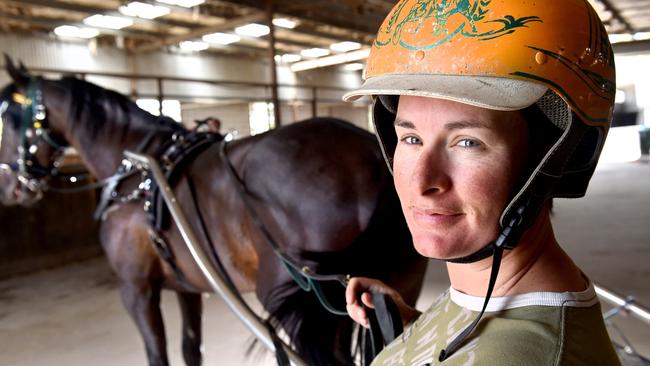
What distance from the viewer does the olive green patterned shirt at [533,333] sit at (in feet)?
1.65

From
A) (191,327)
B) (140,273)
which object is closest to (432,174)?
(140,273)

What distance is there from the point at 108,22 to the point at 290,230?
30.0ft

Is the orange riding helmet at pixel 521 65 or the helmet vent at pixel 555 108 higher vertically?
the orange riding helmet at pixel 521 65

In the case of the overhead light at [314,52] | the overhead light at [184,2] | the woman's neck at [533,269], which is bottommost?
the woman's neck at [533,269]

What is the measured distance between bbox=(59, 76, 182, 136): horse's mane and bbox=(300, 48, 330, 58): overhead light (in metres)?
11.1

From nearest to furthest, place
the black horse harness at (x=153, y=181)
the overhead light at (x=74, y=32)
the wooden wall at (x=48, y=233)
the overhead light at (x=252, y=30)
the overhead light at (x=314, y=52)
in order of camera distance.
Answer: the black horse harness at (x=153, y=181) < the wooden wall at (x=48, y=233) < the overhead light at (x=74, y=32) < the overhead light at (x=252, y=30) < the overhead light at (x=314, y=52)

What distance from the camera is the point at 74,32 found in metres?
10.1

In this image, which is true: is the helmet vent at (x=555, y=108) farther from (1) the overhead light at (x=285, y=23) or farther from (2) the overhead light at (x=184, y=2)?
(1) the overhead light at (x=285, y=23)

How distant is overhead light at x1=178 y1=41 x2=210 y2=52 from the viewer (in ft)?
39.6

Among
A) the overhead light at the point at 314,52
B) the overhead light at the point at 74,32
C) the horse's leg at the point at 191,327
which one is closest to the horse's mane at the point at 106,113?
the horse's leg at the point at 191,327

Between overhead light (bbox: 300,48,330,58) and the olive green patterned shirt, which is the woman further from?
overhead light (bbox: 300,48,330,58)

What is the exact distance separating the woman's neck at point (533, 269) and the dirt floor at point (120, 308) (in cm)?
173

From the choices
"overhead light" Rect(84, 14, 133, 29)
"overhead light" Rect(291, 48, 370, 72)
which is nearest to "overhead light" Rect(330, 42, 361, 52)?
"overhead light" Rect(291, 48, 370, 72)

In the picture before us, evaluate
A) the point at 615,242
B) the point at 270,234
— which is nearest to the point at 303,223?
the point at 270,234
